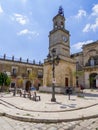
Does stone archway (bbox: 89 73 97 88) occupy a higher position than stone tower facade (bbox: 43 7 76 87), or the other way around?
stone tower facade (bbox: 43 7 76 87)

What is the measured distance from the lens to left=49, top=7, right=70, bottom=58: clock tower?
75.1ft

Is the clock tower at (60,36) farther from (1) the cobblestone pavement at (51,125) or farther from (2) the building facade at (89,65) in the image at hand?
(1) the cobblestone pavement at (51,125)

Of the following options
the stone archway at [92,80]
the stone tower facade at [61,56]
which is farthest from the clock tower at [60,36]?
the stone archway at [92,80]

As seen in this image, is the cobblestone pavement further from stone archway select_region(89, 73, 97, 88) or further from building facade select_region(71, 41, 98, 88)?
stone archway select_region(89, 73, 97, 88)

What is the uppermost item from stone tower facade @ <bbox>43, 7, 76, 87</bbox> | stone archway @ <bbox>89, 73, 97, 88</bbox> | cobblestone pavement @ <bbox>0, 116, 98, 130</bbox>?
stone tower facade @ <bbox>43, 7, 76, 87</bbox>

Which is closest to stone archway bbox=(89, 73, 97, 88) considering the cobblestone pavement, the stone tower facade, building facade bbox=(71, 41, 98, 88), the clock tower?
building facade bbox=(71, 41, 98, 88)

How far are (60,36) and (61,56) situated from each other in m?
3.77

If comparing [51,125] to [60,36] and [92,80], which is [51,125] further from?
[92,80]

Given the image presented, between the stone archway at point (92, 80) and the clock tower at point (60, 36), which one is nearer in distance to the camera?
the clock tower at point (60, 36)

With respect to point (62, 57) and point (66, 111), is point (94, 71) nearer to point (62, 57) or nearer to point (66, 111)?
point (62, 57)

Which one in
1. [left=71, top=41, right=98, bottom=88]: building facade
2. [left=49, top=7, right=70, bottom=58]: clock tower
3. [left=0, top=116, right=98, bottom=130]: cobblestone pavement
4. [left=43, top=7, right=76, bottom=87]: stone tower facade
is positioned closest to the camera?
[left=0, top=116, right=98, bottom=130]: cobblestone pavement

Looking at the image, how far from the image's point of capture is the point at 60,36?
2306 centimetres

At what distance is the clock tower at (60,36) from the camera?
22883 millimetres

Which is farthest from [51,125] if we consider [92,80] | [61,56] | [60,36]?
[92,80]
